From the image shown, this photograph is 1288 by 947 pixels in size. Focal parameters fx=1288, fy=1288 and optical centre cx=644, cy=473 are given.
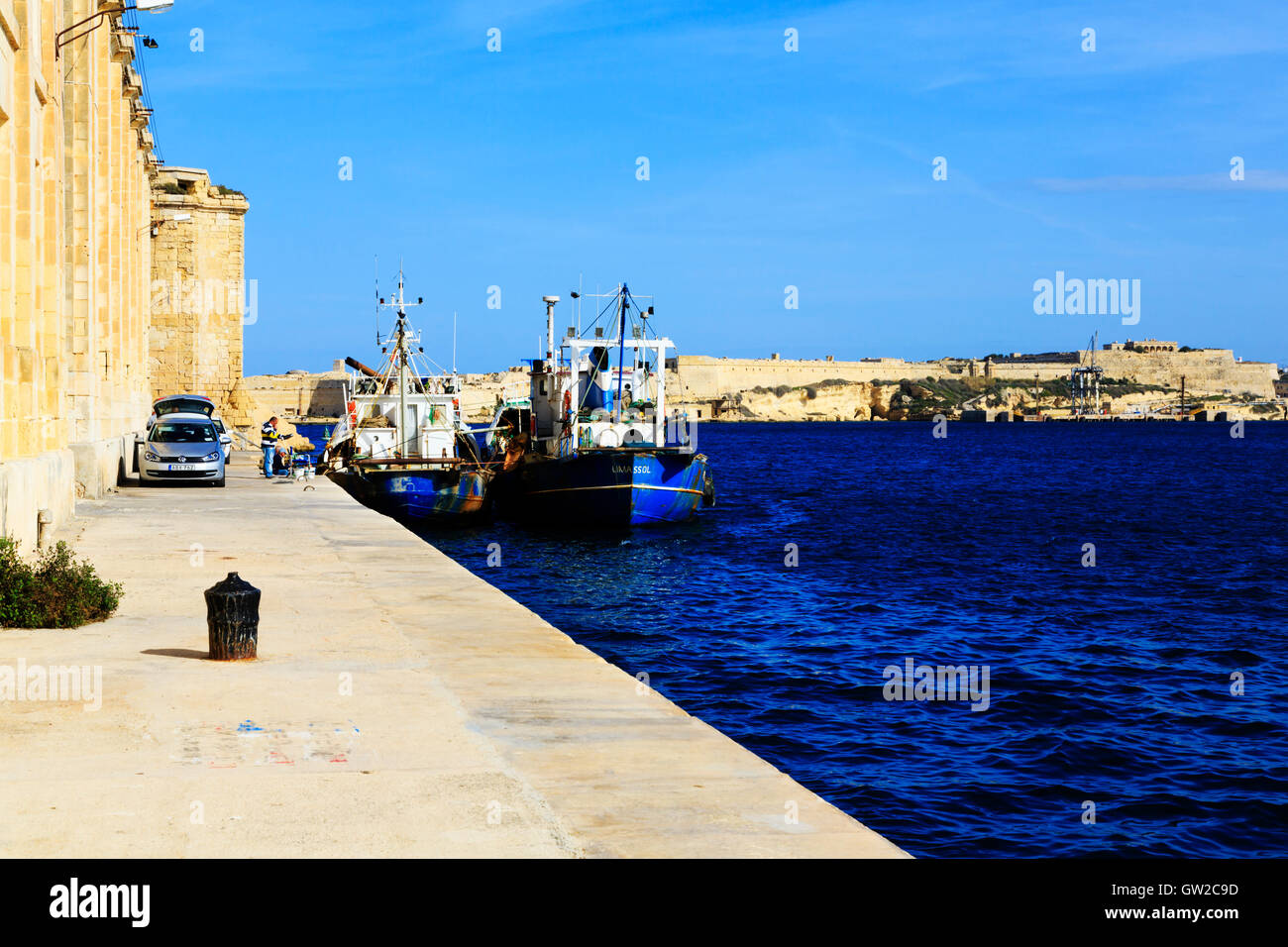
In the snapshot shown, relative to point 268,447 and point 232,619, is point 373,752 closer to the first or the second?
point 232,619

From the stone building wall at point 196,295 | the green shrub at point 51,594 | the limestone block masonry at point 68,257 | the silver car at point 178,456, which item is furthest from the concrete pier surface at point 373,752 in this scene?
the stone building wall at point 196,295

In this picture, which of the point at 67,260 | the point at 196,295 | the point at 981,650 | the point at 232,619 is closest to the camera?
the point at 232,619

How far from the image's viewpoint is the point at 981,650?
756 inches

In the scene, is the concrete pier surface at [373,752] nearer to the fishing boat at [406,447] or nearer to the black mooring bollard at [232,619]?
the black mooring bollard at [232,619]

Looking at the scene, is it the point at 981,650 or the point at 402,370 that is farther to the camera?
the point at 402,370

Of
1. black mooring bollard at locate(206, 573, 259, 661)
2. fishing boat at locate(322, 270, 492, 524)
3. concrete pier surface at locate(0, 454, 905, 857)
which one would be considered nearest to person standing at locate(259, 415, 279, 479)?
fishing boat at locate(322, 270, 492, 524)

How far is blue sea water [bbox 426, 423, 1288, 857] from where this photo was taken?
11578 millimetres

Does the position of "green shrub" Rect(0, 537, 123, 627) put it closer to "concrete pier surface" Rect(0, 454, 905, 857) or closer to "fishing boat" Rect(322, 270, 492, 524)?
"concrete pier surface" Rect(0, 454, 905, 857)

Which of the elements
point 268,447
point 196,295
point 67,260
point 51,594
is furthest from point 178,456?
point 196,295

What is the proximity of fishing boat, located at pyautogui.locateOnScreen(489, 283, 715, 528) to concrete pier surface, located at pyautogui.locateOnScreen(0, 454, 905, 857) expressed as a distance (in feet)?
75.5

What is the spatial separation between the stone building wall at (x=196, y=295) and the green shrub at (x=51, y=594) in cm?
4618

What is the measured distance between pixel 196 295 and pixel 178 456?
2840cm

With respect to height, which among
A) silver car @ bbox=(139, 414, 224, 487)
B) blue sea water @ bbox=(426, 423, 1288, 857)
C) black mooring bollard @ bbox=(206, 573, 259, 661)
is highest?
silver car @ bbox=(139, 414, 224, 487)
